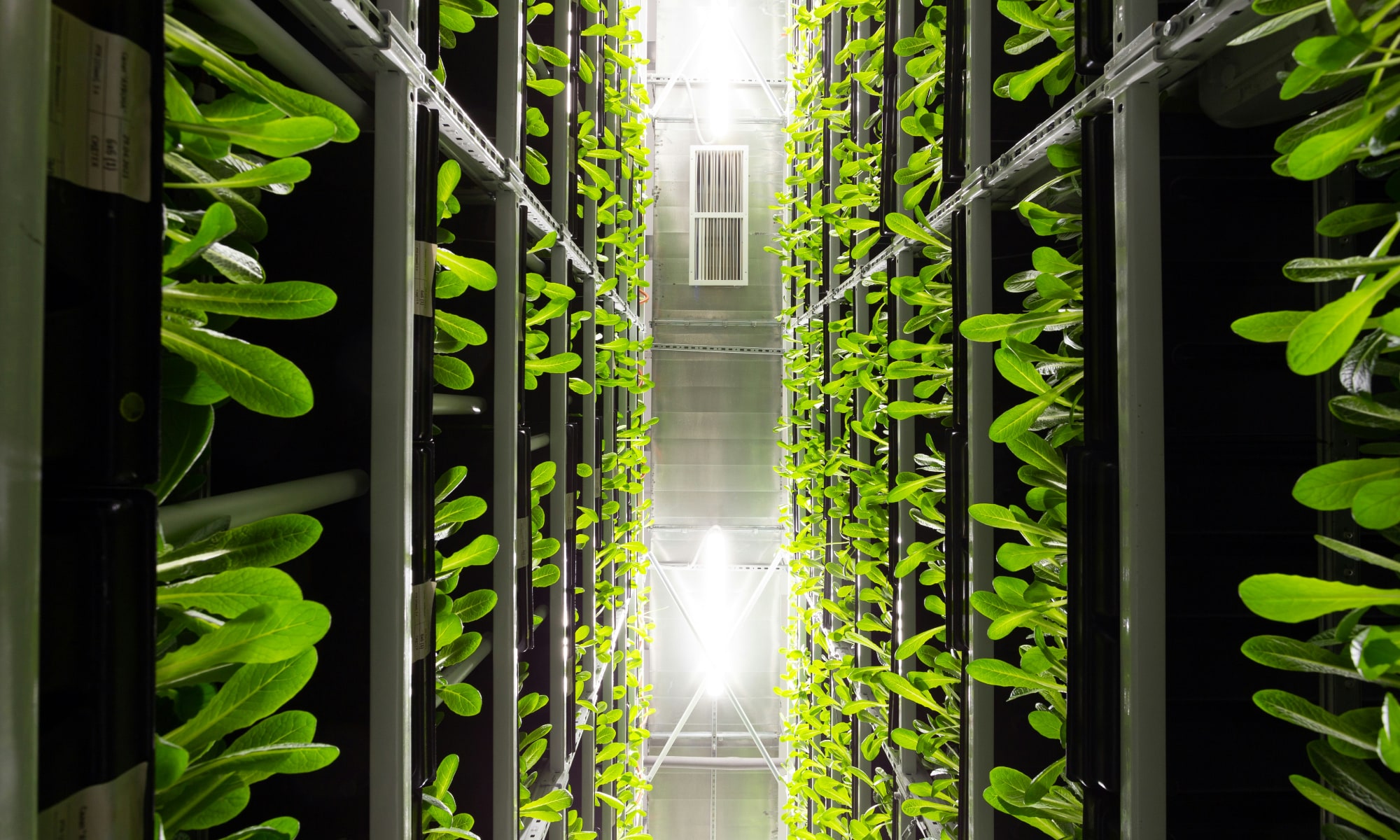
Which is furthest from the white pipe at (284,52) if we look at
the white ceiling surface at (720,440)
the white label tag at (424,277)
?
the white ceiling surface at (720,440)

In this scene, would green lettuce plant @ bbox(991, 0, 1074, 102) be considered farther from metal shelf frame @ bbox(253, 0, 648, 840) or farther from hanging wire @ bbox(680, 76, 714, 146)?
hanging wire @ bbox(680, 76, 714, 146)

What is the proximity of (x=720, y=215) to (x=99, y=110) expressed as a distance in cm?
543

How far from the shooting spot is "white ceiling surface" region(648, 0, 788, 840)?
563 cm

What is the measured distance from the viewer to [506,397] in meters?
1.63

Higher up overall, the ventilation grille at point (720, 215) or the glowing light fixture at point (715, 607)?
the ventilation grille at point (720, 215)

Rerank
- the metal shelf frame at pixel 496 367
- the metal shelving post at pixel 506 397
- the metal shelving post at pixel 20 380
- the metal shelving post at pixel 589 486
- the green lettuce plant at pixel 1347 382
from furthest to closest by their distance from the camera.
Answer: the metal shelving post at pixel 589 486, the metal shelving post at pixel 506 397, the metal shelf frame at pixel 496 367, the green lettuce plant at pixel 1347 382, the metal shelving post at pixel 20 380

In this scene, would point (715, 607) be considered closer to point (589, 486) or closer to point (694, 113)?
point (589, 486)

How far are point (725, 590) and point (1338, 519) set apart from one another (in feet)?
16.1

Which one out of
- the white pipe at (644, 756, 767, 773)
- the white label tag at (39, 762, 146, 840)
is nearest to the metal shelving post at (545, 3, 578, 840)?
the white label tag at (39, 762, 146, 840)

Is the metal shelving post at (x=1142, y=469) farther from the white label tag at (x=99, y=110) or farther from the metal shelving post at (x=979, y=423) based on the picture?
the white label tag at (x=99, y=110)

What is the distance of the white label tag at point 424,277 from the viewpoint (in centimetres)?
110

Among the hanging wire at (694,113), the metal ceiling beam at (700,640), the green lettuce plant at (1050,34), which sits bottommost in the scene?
the metal ceiling beam at (700,640)

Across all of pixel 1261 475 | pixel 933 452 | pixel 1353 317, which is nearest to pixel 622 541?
pixel 933 452

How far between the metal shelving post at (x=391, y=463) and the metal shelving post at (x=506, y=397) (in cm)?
56
